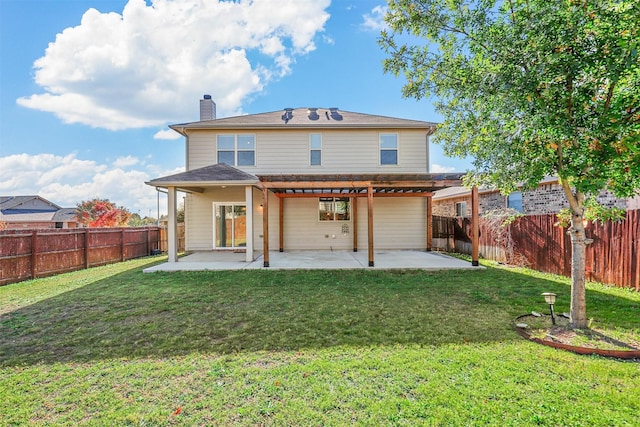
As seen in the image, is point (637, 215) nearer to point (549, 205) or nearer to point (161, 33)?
point (549, 205)

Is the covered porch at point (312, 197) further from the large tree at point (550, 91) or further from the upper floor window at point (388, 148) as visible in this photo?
the large tree at point (550, 91)

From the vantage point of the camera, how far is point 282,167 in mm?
12469

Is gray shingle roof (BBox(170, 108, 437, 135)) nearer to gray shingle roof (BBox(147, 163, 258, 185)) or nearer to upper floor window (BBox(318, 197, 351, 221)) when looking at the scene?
gray shingle roof (BBox(147, 163, 258, 185))

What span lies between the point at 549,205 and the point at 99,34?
16884 mm

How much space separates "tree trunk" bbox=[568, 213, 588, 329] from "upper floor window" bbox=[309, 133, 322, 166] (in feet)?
31.0

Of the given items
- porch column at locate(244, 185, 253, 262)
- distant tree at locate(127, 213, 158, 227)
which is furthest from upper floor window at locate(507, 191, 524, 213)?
distant tree at locate(127, 213, 158, 227)

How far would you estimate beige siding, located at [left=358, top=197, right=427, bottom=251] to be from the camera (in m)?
12.8

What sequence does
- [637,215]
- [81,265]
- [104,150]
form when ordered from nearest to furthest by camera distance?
[637,215], [81,265], [104,150]

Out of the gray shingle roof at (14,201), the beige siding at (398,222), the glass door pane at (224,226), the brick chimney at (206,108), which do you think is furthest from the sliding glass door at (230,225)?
the gray shingle roof at (14,201)

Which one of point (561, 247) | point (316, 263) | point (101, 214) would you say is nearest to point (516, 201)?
point (561, 247)

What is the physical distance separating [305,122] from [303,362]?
427 inches

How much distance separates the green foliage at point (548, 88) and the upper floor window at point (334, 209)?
8275mm

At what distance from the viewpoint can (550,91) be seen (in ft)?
12.2

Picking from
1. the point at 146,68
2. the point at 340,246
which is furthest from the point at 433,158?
the point at 146,68
